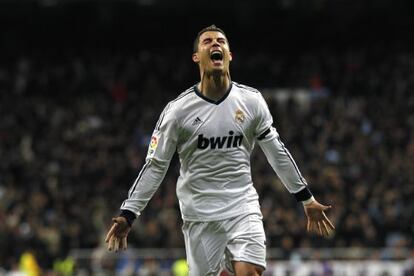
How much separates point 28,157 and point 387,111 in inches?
322

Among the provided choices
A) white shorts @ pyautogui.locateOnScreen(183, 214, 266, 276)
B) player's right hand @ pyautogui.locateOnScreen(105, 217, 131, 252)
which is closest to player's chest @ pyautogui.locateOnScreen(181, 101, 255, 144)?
white shorts @ pyautogui.locateOnScreen(183, 214, 266, 276)

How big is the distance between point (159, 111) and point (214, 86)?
56.1 ft

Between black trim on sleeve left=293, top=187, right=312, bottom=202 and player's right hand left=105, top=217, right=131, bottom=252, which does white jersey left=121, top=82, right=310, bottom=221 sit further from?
black trim on sleeve left=293, top=187, right=312, bottom=202

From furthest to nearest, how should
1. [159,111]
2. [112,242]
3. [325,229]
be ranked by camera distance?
[159,111], [325,229], [112,242]

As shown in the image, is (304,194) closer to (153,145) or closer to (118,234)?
(153,145)

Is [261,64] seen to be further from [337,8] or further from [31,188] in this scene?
[31,188]

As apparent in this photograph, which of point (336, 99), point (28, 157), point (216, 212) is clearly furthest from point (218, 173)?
point (336, 99)

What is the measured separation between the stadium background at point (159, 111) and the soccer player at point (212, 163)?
29.8 feet

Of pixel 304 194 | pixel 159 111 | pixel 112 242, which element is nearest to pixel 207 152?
pixel 304 194

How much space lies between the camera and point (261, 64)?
27781 millimetres

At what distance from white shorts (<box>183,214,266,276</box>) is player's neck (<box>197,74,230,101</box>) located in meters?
0.92

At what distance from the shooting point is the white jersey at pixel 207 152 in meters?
7.64

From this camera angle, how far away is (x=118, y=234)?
24.6 feet

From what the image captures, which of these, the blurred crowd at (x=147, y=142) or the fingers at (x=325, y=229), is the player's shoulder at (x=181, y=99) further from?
the blurred crowd at (x=147, y=142)
